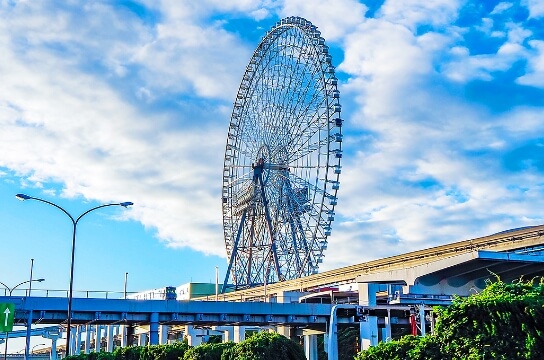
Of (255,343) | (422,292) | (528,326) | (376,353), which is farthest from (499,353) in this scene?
(422,292)

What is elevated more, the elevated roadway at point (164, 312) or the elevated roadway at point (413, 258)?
the elevated roadway at point (413, 258)

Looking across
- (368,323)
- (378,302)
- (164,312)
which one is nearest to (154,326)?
(164,312)

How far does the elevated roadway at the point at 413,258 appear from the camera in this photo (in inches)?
2227

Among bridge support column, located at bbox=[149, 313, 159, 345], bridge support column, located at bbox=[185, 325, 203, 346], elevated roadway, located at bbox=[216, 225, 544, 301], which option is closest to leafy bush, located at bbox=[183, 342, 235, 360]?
bridge support column, located at bbox=[149, 313, 159, 345]

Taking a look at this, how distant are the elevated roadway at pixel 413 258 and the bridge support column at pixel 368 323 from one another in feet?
25.3

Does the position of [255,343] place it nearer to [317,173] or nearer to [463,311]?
[463,311]

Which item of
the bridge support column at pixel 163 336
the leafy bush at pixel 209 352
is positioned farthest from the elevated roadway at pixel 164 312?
the leafy bush at pixel 209 352

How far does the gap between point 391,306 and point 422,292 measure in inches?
212

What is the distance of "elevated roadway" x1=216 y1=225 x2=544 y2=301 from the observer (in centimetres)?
5656

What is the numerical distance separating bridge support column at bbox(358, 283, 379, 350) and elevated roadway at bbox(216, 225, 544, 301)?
7.70 meters

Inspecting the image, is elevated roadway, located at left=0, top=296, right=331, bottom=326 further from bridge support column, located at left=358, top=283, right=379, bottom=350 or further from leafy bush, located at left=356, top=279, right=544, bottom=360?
leafy bush, located at left=356, top=279, right=544, bottom=360

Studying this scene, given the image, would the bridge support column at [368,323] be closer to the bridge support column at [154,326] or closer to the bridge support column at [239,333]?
the bridge support column at [239,333]

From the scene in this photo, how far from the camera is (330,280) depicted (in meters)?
73.7

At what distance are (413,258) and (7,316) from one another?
36.5 metres
